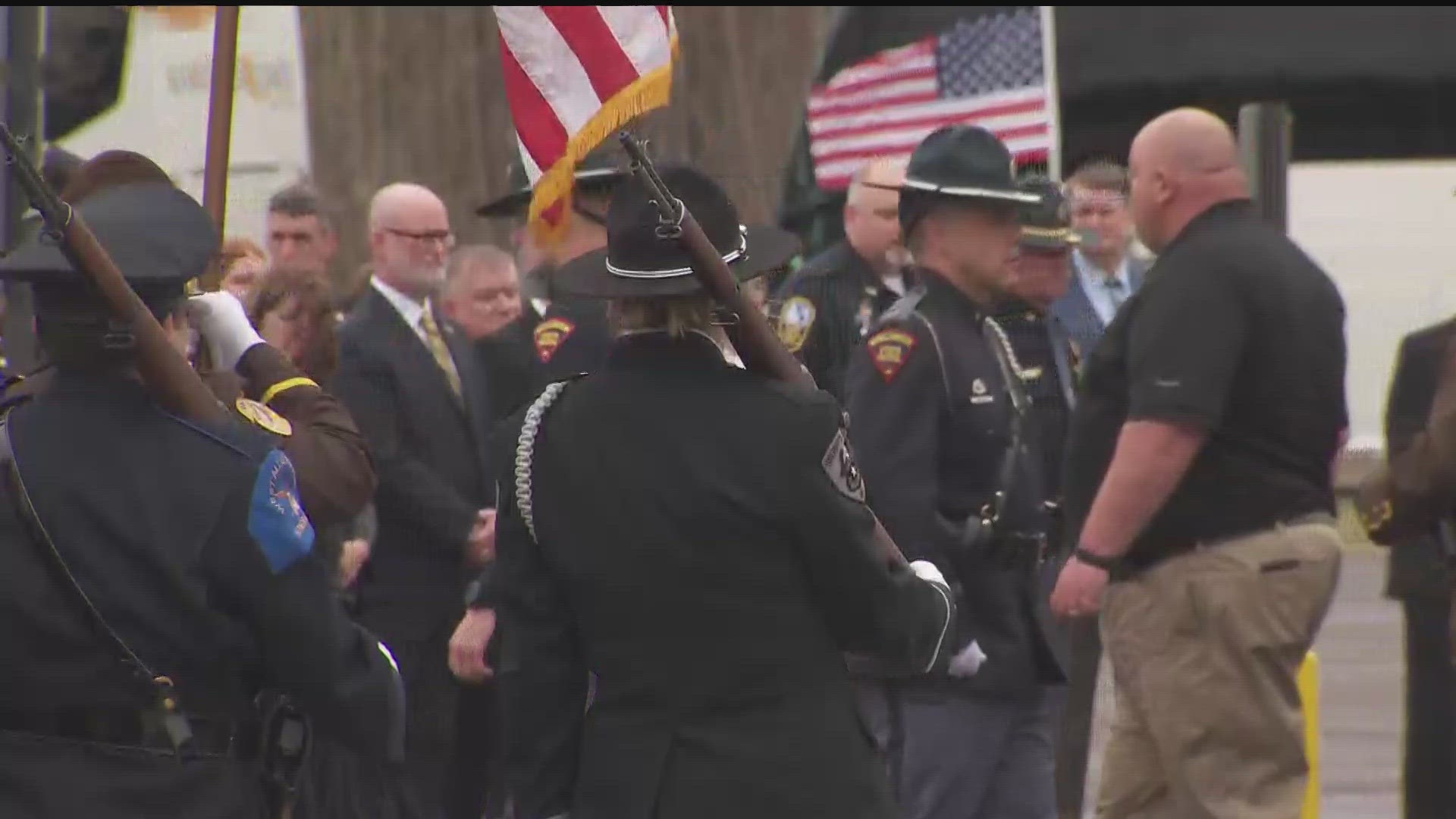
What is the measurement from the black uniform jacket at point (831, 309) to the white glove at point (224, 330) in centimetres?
273

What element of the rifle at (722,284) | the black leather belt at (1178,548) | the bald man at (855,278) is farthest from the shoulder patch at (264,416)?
the bald man at (855,278)

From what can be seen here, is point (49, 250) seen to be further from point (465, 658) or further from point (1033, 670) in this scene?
point (1033, 670)

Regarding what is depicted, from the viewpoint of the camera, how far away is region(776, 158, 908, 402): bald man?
27.7 ft

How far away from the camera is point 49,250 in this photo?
394 cm

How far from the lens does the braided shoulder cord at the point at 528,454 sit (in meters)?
4.47

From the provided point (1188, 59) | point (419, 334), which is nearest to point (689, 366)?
point (419, 334)

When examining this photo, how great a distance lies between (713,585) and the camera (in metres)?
4.30

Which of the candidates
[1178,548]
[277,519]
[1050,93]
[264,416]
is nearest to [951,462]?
[1178,548]

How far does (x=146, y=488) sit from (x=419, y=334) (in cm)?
413

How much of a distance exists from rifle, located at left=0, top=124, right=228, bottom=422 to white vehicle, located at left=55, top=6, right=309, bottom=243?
29.6ft

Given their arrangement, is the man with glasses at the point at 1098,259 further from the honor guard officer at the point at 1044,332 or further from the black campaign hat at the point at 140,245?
the black campaign hat at the point at 140,245

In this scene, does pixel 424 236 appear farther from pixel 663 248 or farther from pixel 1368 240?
pixel 1368 240

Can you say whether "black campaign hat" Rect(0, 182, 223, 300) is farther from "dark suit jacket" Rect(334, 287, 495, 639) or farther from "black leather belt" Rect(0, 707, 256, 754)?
"dark suit jacket" Rect(334, 287, 495, 639)

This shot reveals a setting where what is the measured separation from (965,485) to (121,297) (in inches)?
123
